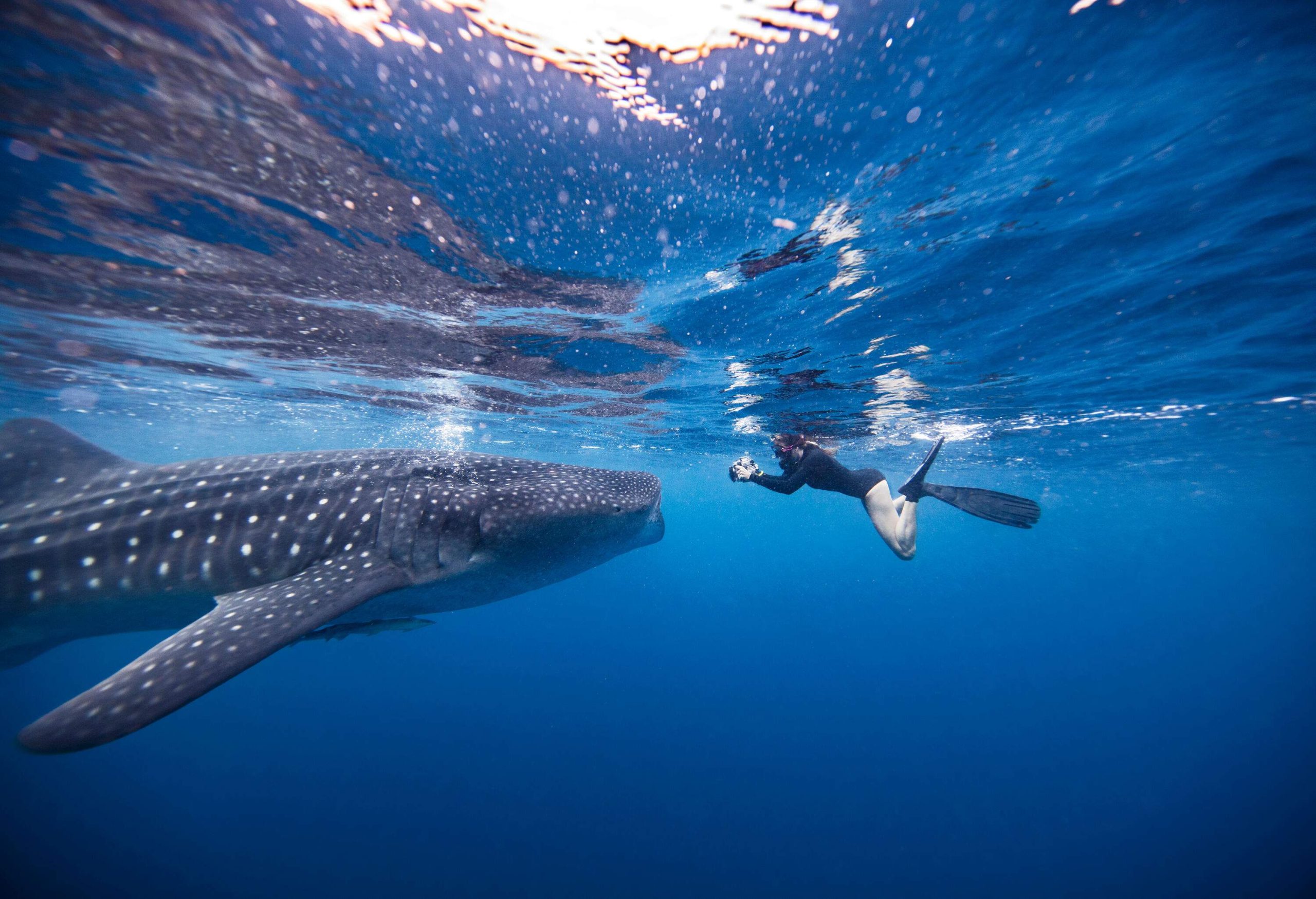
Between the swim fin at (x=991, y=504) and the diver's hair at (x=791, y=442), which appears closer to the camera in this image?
the swim fin at (x=991, y=504)

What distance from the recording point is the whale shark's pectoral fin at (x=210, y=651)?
2.18 metres

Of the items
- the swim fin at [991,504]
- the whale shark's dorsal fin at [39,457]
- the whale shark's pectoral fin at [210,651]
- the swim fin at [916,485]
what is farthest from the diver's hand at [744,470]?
the whale shark's dorsal fin at [39,457]

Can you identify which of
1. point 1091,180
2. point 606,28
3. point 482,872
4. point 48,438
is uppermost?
point 606,28

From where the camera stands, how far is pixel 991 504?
298 inches

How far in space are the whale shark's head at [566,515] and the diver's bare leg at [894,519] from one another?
4631 millimetres

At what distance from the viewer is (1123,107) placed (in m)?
4.61

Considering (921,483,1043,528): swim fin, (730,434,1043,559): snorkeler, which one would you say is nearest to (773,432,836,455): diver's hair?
(730,434,1043,559): snorkeler

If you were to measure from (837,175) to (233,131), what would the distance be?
6.86 metres

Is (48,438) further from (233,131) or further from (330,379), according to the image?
(330,379)

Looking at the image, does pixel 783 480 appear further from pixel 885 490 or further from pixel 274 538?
pixel 274 538

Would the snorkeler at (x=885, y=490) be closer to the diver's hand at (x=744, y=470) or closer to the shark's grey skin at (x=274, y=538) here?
the diver's hand at (x=744, y=470)

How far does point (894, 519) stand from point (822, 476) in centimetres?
135

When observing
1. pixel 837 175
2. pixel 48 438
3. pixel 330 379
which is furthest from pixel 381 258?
pixel 330 379

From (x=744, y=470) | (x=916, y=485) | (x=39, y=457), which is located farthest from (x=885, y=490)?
(x=39, y=457)
